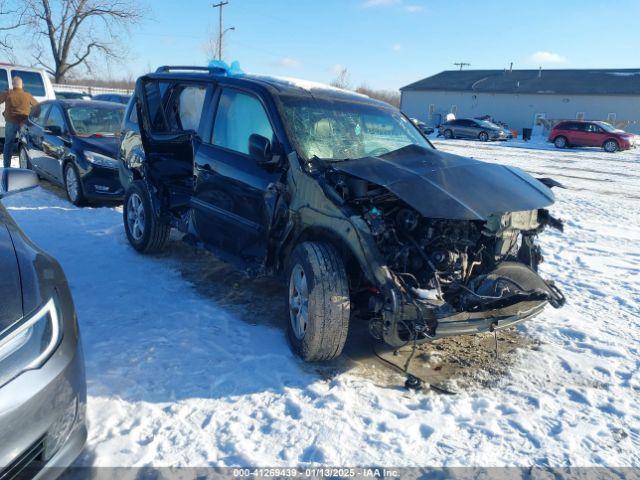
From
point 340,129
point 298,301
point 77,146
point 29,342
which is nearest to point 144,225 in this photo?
point 340,129

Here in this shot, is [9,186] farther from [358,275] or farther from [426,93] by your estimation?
[426,93]

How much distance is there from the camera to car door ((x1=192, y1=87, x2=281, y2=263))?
13.1 feet

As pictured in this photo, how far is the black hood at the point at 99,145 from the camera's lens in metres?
7.67

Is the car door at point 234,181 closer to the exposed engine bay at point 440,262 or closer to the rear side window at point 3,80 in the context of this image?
the exposed engine bay at point 440,262

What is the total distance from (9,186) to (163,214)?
2.08 m

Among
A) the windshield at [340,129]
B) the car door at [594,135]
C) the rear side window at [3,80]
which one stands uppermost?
the rear side window at [3,80]

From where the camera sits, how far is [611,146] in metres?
25.5

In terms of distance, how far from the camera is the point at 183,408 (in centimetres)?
296

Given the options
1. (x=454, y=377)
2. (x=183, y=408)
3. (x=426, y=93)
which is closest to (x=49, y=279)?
(x=183, y=408)

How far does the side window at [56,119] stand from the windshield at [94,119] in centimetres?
15

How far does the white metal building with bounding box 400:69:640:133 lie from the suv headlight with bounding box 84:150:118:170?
38.8 m

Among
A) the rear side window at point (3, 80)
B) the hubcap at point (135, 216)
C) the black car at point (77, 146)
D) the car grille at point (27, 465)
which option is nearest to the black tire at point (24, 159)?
the black car at point (77, 146)

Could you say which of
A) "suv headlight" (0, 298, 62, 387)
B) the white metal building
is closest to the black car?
"suv headlight" (0, 298, 62, 387)

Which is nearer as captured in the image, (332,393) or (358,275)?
(332,393)
